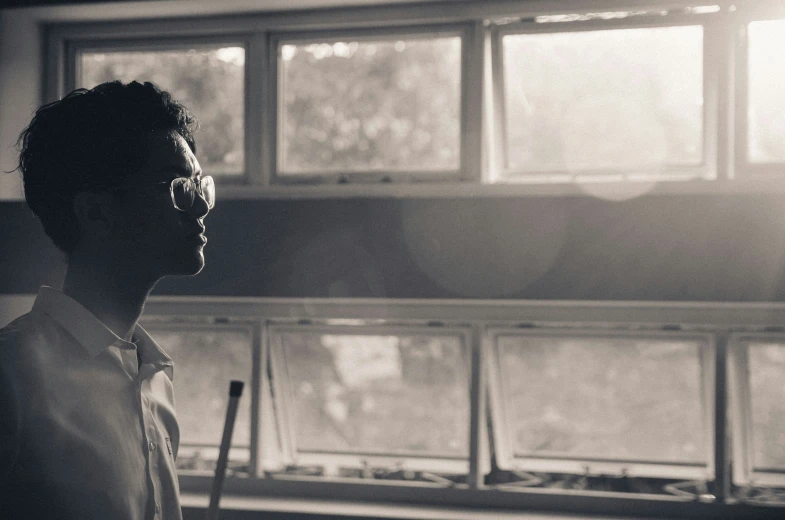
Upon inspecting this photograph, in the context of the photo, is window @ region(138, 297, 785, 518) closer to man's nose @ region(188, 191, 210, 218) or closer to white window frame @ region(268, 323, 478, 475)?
white window frame @ region(268, 323, 478, 475)

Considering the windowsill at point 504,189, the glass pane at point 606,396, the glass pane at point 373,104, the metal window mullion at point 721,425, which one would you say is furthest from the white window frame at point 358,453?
the metal window mullion at point 721,425

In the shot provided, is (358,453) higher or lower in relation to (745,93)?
lower

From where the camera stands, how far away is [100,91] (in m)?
1.29

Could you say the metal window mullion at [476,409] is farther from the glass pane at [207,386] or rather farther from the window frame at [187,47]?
the window frame at [187,47]

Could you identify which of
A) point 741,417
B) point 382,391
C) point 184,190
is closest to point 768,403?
point 741,417

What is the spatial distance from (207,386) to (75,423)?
1.70 meters

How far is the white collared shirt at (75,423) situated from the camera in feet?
3.55

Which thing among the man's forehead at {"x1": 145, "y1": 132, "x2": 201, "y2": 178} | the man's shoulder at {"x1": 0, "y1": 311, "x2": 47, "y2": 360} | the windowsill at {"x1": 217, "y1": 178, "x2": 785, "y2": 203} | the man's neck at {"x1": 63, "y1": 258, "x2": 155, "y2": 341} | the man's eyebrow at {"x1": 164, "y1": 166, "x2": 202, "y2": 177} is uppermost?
the windowsill at {"x1": 217, "y1": 178, "x2": 785, "y2": 203}

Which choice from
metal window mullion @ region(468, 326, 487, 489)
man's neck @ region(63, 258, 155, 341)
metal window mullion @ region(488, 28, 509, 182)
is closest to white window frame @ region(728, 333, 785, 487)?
metal window mullion @ region(468, 326, 487, 489)

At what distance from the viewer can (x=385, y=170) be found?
2672 mm

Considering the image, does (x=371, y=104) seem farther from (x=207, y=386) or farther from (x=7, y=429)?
(x=7, y=429)

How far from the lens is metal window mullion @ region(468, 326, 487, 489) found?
2572 millimetres

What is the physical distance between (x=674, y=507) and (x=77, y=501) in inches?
79.8

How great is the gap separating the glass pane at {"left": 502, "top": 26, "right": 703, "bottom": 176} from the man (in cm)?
157
